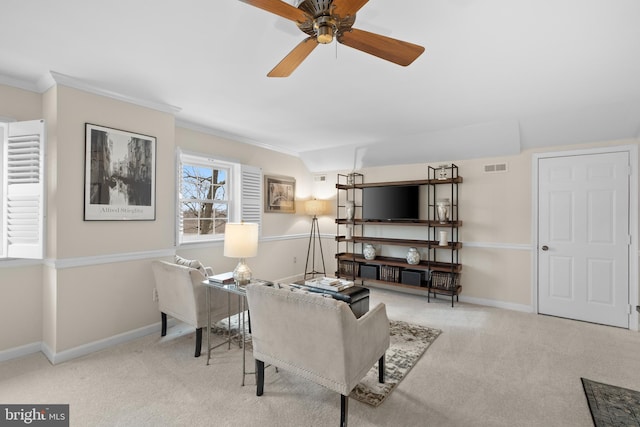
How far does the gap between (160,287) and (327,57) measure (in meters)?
2.79

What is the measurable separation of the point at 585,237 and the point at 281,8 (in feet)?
14.7

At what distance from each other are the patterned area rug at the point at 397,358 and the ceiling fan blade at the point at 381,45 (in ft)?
7.52

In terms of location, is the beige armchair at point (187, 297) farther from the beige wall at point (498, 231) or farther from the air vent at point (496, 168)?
the air vent at point (496, 168)

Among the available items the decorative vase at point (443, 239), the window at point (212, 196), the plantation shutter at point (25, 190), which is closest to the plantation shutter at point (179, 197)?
the window at point (212, 196)

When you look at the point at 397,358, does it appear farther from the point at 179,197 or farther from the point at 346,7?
the point at 179,197

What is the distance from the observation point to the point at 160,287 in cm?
321

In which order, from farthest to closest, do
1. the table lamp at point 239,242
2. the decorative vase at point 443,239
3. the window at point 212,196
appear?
the decorative vase at point 443,239 → the window at point 212,196 → the table lamp at point 239,242

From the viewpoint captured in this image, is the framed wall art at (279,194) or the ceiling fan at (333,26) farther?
the framed wall art at (279,194)

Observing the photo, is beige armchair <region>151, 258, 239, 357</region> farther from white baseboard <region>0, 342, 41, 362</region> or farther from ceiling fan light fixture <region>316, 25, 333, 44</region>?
ceiling fan light fixture <region>316, 25, 333, 44</region>

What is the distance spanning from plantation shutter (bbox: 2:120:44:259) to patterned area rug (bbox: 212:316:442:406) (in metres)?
1.94

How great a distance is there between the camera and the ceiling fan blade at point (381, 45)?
1.56 m

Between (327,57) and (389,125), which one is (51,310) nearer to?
(327,57)

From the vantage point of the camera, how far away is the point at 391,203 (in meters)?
5.10

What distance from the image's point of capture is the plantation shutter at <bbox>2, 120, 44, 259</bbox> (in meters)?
2.75
